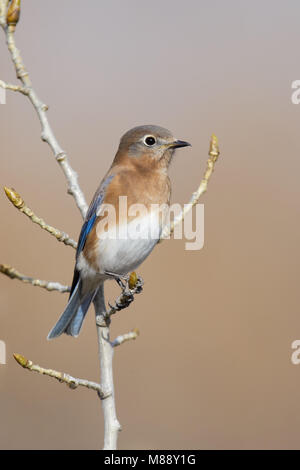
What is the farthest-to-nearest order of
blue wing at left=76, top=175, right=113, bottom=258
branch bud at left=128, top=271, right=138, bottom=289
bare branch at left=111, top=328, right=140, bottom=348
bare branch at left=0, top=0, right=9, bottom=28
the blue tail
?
1. the blue tail
2. blue wing at left=76, top=175, right=113, bottom=258
3. bare branch at left=111, top=328, right=140, bottom=348
4. bare branch at left=0, top=0, right=9, bottom=28
5. branch bud at left=128, top=271, right=138, bottom=289

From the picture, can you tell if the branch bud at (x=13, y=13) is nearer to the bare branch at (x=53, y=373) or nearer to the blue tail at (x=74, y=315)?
the bare branch at (x=53, y=373)

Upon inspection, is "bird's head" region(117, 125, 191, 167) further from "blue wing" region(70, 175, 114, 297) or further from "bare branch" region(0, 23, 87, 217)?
"bare branch" region(0, 23, 87, 217)

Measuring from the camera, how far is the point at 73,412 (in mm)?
6457

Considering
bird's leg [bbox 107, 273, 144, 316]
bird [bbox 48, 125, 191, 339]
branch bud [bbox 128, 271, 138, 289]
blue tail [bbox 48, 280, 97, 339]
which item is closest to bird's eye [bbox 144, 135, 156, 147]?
bird [bbox 48, 125, 191, 339]

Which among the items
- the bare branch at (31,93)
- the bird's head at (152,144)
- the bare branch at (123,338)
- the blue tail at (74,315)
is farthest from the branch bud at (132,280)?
the bird's head at (152,144)

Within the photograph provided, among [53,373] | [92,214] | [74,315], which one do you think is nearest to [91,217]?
[92,214]

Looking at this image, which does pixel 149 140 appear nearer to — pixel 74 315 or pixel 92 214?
pixel 92 214

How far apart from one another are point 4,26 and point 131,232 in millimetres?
1349

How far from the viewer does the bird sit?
3949 millimetres

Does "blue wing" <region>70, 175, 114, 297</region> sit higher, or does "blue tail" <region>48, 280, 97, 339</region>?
"blue wing" <region>70, 175, 114, 297</region>

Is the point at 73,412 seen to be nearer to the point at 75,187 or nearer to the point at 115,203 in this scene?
the point at 115,203

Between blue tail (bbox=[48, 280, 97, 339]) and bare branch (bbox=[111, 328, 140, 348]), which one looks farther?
blue tail (bbox=[48, 280, 97, 339])

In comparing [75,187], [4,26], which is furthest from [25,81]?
[75,187]

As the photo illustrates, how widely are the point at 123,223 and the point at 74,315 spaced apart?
0.64 m
